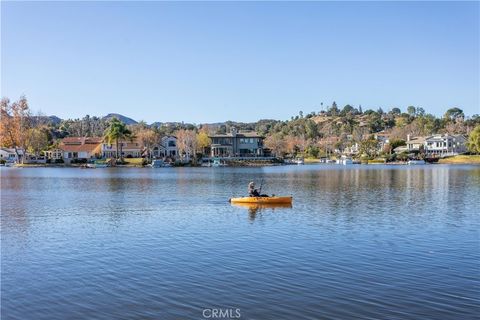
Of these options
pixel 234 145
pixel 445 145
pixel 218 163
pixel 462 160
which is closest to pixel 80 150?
pixel 218 163

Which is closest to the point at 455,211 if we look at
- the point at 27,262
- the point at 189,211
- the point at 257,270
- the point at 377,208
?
the point at 377,208

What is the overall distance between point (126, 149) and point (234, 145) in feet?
99.2

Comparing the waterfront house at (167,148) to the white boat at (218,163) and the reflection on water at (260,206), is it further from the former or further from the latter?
the reflection on water at (260,206)

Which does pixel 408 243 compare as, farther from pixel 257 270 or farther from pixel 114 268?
pixel 114 268

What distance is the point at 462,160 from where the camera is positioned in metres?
128

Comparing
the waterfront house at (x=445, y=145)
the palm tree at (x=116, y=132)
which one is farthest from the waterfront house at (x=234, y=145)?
the waterfront house at (x=445, y=145)

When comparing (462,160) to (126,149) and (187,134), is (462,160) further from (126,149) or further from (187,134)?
(126,149)

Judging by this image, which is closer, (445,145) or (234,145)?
(234,145)

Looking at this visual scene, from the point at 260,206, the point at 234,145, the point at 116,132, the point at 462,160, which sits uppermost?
the point at 116,132

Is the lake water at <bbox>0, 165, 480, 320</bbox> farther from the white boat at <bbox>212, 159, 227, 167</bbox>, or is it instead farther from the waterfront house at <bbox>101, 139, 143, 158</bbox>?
the waterfront house at <bbox>101, 139, 143, 158</bbox>

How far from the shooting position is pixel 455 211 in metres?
31.3

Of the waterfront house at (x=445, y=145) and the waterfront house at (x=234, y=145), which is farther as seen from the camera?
the waterfront house at (x=445, y=145)

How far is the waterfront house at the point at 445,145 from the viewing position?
5640 inches

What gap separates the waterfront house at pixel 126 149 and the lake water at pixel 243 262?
98.6 m
